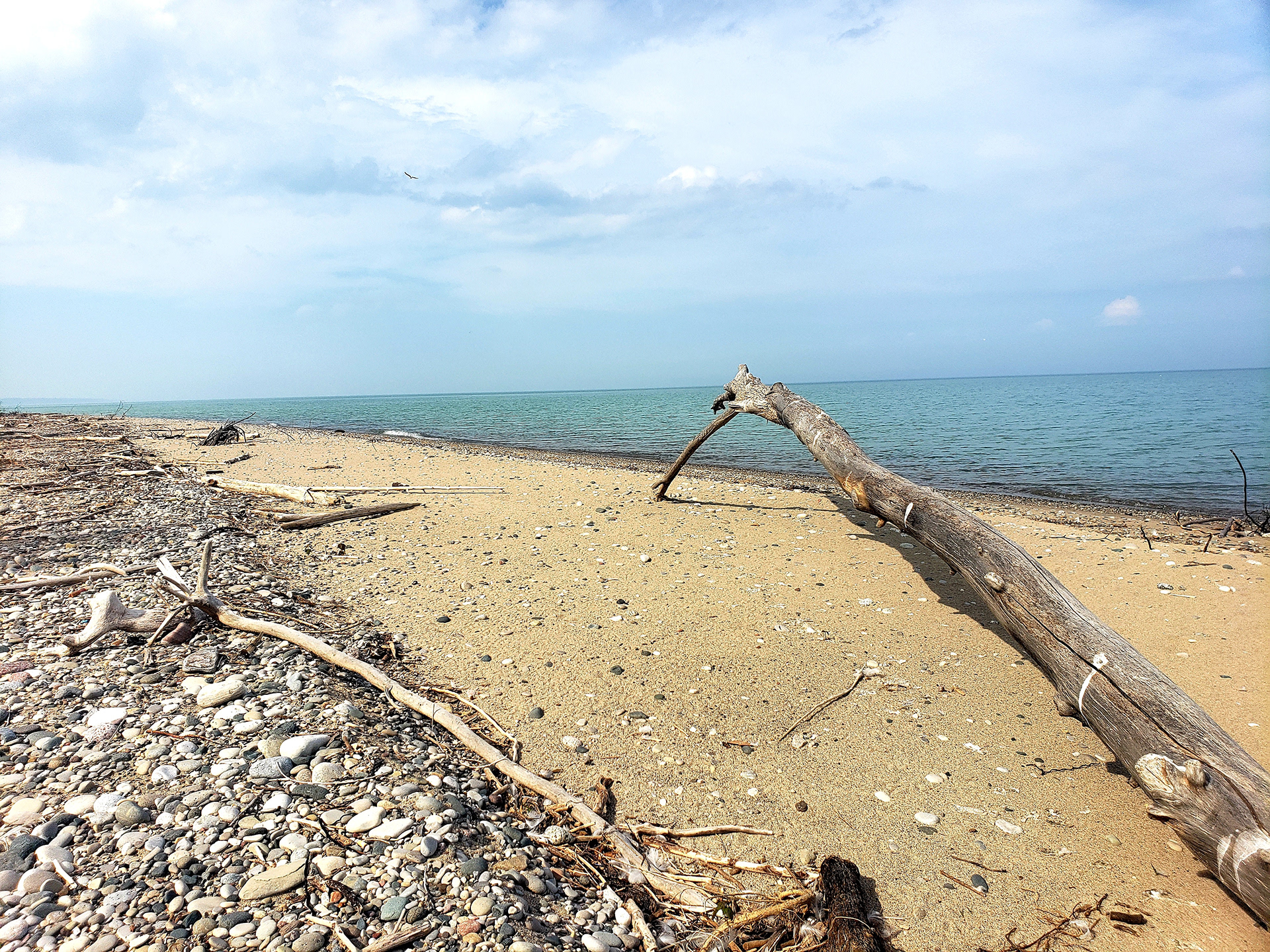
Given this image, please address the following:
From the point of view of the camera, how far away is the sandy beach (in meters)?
3.11

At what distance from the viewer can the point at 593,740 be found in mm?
4023

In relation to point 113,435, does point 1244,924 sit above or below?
below

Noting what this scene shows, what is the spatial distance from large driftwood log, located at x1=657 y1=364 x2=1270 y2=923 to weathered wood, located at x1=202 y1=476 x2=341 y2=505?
8.73m

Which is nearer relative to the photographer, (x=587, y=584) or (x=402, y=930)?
(x=402, y=930)

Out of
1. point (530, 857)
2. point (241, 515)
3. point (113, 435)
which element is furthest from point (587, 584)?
point (113, 435)

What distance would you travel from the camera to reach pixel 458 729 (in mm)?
3814

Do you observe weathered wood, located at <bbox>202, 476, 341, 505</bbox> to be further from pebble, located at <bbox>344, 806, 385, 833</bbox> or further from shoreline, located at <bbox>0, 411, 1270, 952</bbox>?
pebble, located at <bbox>344, 806, 385, 833</bbox>

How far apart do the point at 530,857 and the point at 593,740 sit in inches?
47.6

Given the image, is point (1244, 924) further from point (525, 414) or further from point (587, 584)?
point (525, 414)

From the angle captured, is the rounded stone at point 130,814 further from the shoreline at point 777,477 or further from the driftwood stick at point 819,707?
the shoreline at point 777,477

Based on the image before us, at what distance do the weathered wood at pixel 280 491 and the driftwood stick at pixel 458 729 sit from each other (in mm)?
4384

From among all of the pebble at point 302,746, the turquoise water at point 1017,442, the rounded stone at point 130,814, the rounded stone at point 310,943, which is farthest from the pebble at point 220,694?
the turquoise water at point 1017,442

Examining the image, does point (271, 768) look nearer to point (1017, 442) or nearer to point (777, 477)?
point (777, 477)

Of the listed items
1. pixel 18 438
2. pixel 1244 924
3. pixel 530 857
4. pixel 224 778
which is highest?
pixel 18 438
